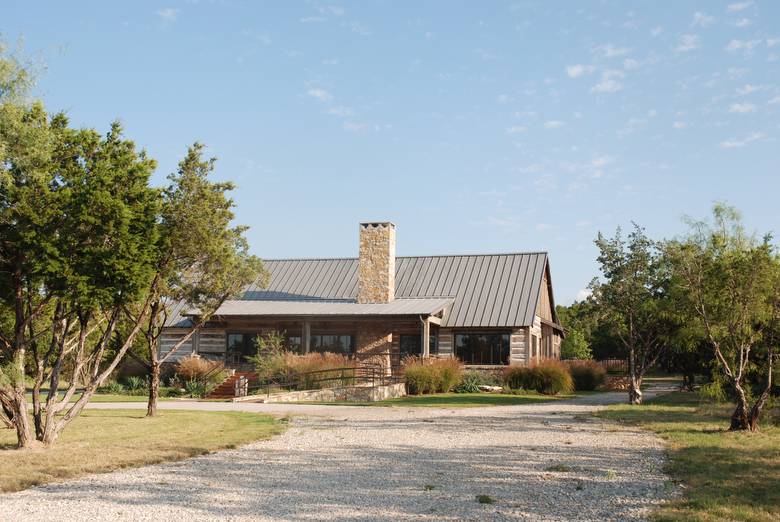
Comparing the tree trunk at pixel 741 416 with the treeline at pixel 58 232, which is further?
the tree trunk at pixel 741 416

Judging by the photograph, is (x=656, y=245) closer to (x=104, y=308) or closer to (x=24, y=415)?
(x=104, y=308)

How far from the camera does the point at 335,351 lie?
110ft

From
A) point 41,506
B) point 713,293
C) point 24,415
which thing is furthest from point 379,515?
point 713,293

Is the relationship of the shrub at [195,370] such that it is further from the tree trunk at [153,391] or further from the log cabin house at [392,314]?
the tree trunk at [153,391]

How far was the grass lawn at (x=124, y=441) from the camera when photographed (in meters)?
9.98

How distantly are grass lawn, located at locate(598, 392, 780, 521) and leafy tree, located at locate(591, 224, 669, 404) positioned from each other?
16.1ft

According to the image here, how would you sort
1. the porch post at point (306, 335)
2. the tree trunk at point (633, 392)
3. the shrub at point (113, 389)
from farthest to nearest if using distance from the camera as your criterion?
the porch post at point (306, 335)
the shrub at point (113, 389)
the tree trunk at point (633, 392)

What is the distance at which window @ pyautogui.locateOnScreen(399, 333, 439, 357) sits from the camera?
32969mm

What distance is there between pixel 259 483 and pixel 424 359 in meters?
19.1

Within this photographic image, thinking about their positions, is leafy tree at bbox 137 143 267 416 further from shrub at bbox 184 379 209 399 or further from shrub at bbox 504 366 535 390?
shrub at bbox 504 366 535 390

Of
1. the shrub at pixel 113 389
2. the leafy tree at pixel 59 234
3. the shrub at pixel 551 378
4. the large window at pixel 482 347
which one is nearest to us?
the leafy tree at pixel 59 234

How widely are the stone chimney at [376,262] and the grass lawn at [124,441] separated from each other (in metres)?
15.6

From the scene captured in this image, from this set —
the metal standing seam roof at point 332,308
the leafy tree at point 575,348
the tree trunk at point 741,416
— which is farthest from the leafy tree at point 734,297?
the leafy tree at point 575,348

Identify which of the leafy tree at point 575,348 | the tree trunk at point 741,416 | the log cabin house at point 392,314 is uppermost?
the log cabin house at point 392,314
